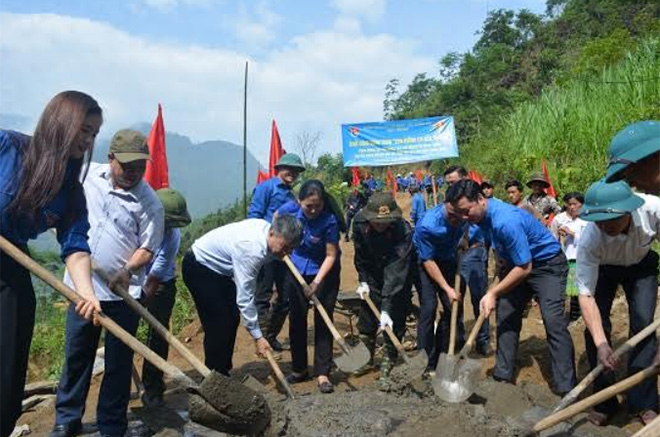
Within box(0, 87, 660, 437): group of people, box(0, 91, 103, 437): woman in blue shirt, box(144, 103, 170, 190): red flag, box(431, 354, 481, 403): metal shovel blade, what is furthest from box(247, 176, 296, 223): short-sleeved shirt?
box(0, 91, 103, 437): woman in blue shirt

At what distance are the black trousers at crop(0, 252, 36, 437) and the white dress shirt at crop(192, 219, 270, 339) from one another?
1.69m

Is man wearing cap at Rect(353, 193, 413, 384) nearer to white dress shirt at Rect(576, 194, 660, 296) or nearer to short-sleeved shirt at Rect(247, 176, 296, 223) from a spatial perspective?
short-sleeved shirt at Rect(247, 176, 296, 223)

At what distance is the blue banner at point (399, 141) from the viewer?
522 inches

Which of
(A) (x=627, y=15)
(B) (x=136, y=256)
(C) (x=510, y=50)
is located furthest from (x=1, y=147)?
(C) (x=510, y=50)

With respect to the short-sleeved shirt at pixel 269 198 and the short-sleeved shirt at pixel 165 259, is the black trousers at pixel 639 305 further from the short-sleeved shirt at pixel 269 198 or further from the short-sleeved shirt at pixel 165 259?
the short-sleeved shirt at pixel 269 198

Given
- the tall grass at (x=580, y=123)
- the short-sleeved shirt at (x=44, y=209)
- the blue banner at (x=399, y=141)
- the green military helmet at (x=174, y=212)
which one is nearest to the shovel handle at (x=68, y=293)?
the short-sleeved shirt at (x=44, y=209)

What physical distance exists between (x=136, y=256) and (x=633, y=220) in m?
3.07

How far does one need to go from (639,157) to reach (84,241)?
2.56 metres

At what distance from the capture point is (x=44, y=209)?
105 inches

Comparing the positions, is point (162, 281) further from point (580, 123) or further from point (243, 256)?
point (580, 123)

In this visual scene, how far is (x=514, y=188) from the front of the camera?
780cm

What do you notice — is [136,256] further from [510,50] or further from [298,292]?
[510,50]

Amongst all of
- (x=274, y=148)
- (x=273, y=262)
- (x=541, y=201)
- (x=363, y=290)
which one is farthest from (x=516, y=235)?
(x=274, y=148)

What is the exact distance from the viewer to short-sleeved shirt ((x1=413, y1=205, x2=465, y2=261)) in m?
4.95
